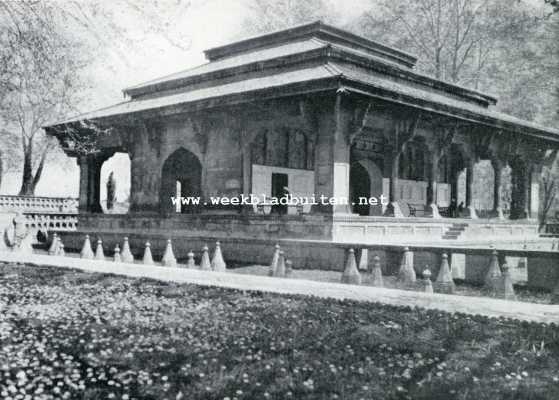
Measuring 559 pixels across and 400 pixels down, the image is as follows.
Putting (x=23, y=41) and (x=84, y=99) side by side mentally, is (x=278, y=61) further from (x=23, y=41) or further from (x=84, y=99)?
(x=84, y=99)

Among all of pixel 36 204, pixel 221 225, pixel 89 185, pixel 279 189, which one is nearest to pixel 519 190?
pixel 279 189

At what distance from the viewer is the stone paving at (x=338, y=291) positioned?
780cm

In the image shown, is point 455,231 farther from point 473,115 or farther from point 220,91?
point 220,91

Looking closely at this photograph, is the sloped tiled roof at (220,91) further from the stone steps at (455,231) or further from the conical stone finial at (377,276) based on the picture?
the stone steps at (455,231)

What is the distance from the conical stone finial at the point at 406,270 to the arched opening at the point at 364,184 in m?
8.57

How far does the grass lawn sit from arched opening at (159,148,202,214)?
1148 cm

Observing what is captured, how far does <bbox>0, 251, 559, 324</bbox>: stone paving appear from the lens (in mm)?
7801

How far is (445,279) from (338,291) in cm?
208

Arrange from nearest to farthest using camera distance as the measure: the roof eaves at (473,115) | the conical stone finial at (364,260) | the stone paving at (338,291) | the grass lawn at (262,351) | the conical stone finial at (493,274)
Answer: the grass lawn at (262,351) → the stone paving at (338,291) → the conical stone finial at (493,274) → the conical stone finial at (364,260) → the roof eaves at (473,115)

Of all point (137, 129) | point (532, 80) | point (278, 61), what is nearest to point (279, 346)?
point (278, 61)

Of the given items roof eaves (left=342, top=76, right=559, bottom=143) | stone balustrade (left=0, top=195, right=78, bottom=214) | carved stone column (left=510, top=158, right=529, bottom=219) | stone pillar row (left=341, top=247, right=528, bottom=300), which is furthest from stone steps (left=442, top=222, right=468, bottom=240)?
stone balustrade (left=0, top=195, right=78, bottom=214)

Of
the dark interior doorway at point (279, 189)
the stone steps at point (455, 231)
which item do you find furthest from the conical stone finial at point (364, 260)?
the dark interior doorway at point (279, 189)

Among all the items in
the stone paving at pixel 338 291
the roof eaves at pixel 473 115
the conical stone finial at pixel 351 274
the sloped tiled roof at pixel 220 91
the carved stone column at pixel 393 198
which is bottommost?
the stone paving at pixel 338 291

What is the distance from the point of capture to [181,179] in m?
21.8
